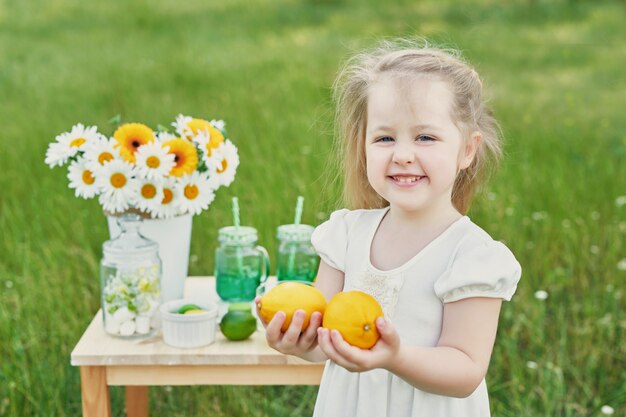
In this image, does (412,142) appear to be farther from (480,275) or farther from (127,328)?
(127,328)

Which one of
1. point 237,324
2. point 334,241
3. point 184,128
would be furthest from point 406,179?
point 184,128

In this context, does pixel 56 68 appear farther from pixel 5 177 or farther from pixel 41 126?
pixel 5 177

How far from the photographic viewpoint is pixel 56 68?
6395mm

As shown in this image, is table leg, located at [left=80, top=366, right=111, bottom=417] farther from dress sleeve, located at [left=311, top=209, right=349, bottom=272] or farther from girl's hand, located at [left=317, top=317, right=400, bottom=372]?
girl's hand, located at [left=317, top=317, right=400, bottom=372]

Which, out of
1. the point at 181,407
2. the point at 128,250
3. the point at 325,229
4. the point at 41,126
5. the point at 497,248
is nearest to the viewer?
the point at 497,248

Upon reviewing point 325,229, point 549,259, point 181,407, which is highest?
point 325,229

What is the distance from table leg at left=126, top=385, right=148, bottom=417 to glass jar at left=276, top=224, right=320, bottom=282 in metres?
0.55

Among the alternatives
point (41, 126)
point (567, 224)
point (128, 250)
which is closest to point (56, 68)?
point (41, 126)

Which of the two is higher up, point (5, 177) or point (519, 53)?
point (519, 53)

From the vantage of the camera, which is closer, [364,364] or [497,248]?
[364,364]

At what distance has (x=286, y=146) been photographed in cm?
475

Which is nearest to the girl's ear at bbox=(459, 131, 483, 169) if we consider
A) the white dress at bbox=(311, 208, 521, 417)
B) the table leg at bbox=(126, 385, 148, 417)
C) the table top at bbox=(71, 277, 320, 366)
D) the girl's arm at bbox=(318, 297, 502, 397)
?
the white dress at bbox=(311, 208, 521, 417)

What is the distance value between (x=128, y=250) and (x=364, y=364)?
0.95 metres

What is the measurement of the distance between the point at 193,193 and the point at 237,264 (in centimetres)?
23
